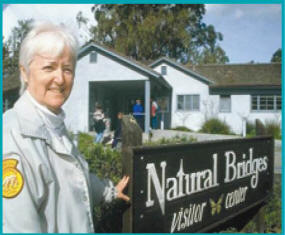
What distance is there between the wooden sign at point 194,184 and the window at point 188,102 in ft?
63.8

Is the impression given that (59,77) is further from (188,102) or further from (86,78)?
(188,102)

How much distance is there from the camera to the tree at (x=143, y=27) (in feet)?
110

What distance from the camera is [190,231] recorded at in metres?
2.78

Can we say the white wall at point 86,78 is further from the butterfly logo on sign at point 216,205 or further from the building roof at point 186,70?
the butterfly logo on sign at point 216,205

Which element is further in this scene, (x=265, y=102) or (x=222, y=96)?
(x=222, y=96)

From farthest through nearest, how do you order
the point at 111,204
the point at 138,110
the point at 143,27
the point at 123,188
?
the point at 143,27
the point at 138,110
the point at 111,204
the point at 123,188

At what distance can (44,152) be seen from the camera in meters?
1.55

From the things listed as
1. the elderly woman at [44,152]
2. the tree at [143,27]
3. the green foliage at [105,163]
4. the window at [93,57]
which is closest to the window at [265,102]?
the window at [93,57]

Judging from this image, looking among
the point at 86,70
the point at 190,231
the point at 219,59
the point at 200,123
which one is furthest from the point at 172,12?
the point at 190,231

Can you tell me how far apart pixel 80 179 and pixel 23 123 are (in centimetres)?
39

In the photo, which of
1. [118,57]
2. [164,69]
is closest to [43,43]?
[118,57]

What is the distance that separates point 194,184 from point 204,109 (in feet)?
67.7

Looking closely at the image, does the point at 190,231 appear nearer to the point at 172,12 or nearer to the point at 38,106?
the point at 38,106

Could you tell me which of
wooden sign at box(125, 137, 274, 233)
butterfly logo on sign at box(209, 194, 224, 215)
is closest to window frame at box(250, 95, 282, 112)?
wooden sign at box(125, 137, 274, 233)
